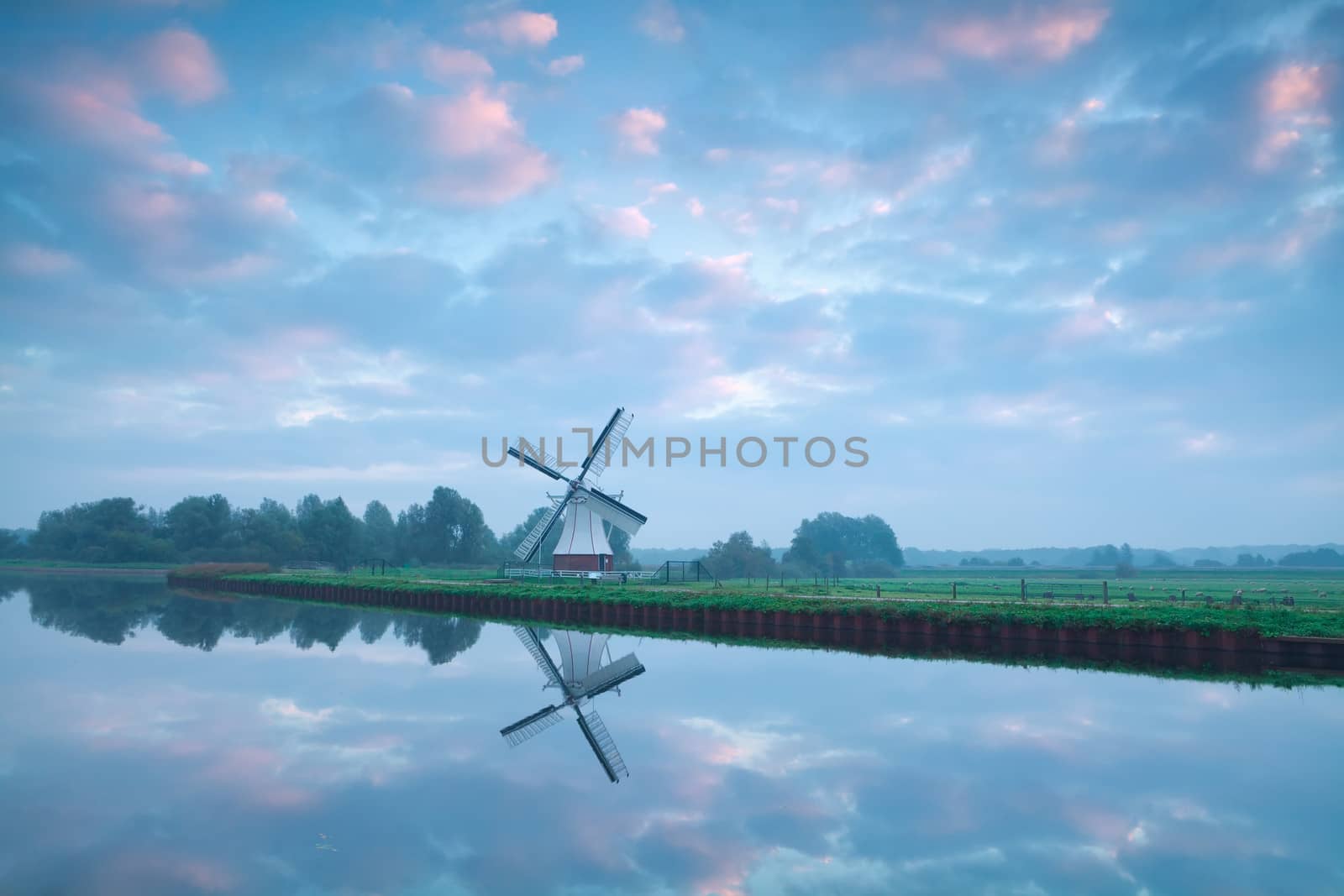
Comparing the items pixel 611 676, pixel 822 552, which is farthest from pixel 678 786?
pixel 822 552

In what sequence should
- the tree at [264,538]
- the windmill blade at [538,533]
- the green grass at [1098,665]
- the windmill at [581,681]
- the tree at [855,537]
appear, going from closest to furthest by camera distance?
the windmill at [581,681] < the green grass at [1098,665] < the windmill blade at [538,533] < the tree at [264,538] < the tree at [855,537]

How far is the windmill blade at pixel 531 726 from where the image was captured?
13.9 meters

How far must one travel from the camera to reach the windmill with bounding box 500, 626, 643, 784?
13336 mm

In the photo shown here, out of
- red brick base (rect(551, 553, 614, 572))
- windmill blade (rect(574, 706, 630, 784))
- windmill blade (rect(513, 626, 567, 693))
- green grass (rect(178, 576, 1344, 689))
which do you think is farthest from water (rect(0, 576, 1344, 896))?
red brick base (rect(551, 553, 614, 572))

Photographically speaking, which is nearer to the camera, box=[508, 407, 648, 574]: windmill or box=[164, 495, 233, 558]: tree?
box=[508, 407, 648, 574]: windmill

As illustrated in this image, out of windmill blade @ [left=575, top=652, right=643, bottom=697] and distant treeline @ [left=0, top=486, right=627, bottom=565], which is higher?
distant treeline @ [left=0, top=486, right=627, bottom=565]

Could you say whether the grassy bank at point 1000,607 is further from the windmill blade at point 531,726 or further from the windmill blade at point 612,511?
the windmill blade at point 531,726

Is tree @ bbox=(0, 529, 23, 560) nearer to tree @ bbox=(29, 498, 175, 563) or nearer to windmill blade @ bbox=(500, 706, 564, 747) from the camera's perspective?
tree @ bbox=(29, 498, 175, 563)

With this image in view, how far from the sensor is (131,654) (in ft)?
79.4

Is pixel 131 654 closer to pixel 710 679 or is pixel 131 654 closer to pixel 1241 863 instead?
pixel 710 679

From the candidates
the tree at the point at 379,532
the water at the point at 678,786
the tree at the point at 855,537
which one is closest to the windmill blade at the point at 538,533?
the water at the point at 678,786

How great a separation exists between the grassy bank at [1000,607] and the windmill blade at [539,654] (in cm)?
427

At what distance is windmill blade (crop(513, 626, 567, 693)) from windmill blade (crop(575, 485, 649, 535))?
1203 centimetres

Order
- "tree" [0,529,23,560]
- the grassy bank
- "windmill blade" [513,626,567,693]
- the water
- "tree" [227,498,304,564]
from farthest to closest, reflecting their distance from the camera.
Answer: "tree" [0,529,23,560] < "tree" [227,498,304,564] < the grassy bank < "windmill blade" [513,626,567,693] < the water
